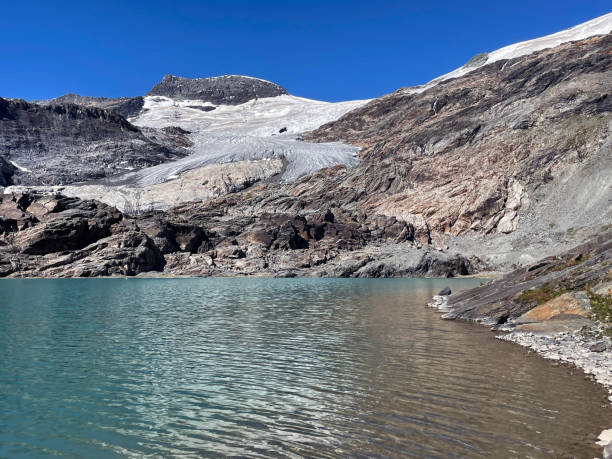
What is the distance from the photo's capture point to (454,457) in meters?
9.12

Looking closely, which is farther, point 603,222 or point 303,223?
point 303,223

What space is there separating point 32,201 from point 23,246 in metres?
17.4

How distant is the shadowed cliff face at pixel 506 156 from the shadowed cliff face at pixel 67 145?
3181 inches

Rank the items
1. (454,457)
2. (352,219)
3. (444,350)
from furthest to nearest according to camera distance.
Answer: (352,219) < (444,350) < (454,457)

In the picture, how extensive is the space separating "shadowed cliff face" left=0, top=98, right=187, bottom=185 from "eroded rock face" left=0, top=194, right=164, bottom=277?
199 ft

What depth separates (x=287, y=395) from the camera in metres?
13.2

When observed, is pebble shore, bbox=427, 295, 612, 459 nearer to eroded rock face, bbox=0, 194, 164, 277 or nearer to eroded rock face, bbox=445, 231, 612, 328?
eroded rock face, bbox=445, 231, 612, 328

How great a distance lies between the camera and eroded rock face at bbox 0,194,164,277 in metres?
90.6

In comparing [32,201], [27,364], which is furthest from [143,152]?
[27,364]

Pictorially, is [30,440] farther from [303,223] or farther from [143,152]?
[143,152]

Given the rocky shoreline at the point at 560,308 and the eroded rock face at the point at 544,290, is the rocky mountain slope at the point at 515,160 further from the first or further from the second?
the rocky shoreline at the point at 560,308

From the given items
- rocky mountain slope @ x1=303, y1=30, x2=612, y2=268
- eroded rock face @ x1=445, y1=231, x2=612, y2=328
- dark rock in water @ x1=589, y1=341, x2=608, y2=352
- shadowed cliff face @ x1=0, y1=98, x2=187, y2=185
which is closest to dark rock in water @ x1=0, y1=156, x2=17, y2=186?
shadowed cliff face @ x1=0, y1=98, x2=187, y2=185

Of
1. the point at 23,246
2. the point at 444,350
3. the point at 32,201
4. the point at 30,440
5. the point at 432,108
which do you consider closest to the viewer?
the point at 30,440

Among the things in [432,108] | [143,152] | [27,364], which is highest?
[432,108]
